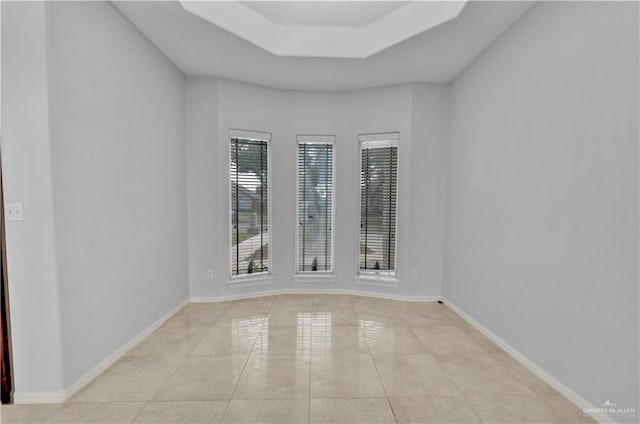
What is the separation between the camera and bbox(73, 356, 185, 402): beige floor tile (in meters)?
2.11

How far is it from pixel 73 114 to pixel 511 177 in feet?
11.8

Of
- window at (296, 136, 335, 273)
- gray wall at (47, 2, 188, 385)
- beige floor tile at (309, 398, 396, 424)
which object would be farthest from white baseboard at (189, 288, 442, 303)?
beige floor tile at (309, 398, 396, 424)

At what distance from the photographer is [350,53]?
3.22 m

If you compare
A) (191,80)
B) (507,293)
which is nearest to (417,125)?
(507,293)

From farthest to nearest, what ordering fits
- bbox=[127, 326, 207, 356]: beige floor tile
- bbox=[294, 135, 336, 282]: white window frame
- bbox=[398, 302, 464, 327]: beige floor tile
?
bbox=[294, 135, 336, 282]: white window frame
bbox=[398, 302, 464, 327]: beige floor tile
bbox=[127, 326, 207, 356]: beige floor tile

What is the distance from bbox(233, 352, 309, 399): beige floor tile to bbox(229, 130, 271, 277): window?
178 cm

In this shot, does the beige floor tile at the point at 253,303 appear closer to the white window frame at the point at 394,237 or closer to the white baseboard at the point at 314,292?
the white baseboard at the point at 314,292

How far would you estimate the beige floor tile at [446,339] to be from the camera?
2.80 m

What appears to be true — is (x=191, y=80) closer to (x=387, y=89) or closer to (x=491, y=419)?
(x=387, y=89)

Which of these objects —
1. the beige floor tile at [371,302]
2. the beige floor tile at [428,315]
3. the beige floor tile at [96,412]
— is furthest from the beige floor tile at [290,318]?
the beige floor tile at [96,412]

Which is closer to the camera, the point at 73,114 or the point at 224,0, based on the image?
the point at 73,114

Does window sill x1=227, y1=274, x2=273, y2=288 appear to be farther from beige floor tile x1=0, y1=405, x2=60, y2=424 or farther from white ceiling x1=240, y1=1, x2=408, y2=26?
white ceiling x1=240, y1=1, x2=408, y2=26

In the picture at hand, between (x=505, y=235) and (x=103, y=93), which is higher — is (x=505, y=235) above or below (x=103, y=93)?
below

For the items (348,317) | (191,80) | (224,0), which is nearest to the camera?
(224,0)
